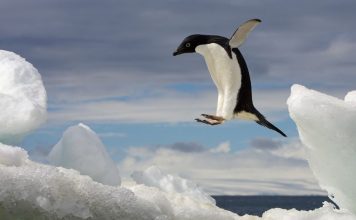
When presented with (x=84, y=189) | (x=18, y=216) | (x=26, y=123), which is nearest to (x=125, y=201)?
(x=84, y=189)

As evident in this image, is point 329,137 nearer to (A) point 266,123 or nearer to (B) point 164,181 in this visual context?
(A) point 266,123

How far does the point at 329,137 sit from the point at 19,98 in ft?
12.9

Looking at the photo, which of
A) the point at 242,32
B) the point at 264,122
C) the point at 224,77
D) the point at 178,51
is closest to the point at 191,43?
the point at 178,51

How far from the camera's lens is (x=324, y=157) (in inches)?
323

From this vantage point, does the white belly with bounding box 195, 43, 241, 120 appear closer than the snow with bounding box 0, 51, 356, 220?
No

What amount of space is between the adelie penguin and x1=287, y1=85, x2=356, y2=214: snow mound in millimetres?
465

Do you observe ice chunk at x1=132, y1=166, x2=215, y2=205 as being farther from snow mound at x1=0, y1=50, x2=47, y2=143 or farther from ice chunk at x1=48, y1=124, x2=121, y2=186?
snow mound at x1=0, y1=50, x2=47, y2=143

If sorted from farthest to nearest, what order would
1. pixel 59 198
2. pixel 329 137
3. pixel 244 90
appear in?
pixel 329 137 < pixel 244 90 < pixel 59 198

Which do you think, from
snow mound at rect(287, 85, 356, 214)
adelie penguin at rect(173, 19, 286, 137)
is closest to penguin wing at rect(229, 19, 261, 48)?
adelie penguin at rect(173, 19, 286, 137)

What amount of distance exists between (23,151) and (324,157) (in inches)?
136

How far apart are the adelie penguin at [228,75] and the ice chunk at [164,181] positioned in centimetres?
415

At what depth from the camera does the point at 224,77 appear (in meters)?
7.44

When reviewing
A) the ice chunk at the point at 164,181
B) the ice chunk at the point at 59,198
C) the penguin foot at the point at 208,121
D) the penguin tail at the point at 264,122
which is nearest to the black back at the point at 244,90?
the penguin tail at the point at 264,122

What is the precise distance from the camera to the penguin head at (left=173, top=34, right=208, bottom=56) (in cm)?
764
